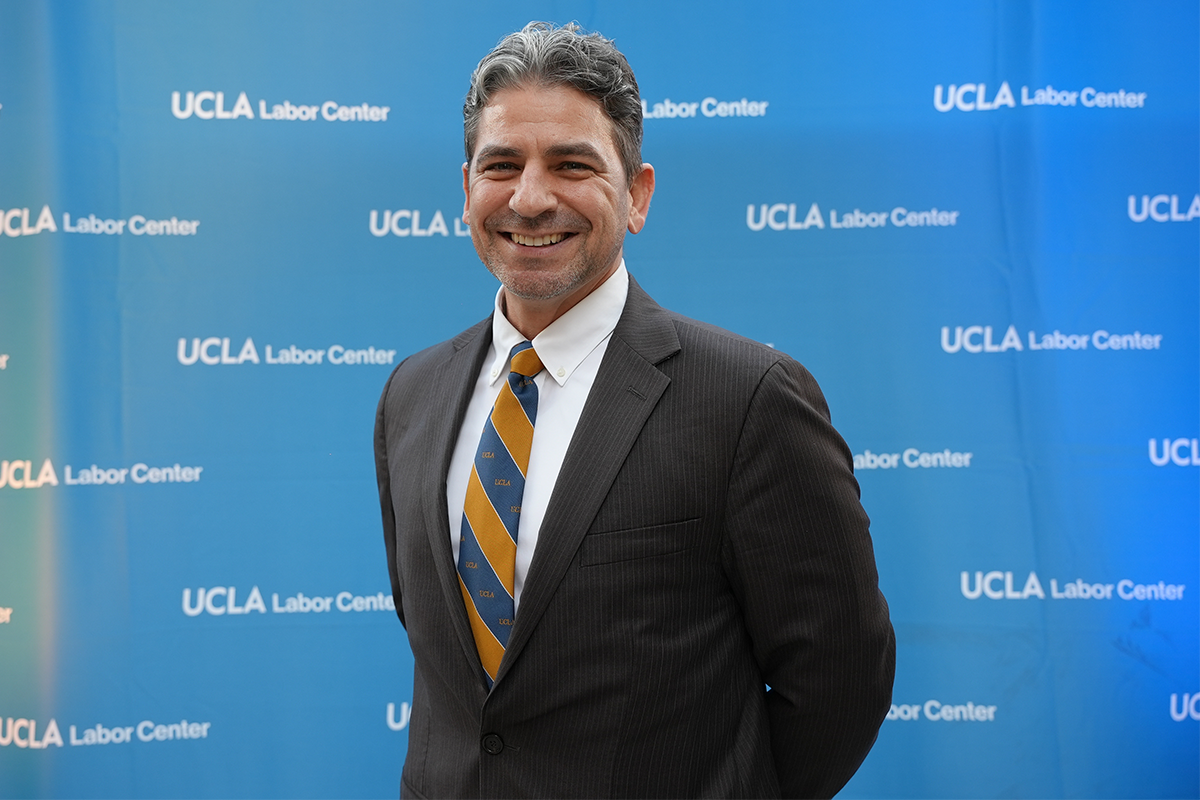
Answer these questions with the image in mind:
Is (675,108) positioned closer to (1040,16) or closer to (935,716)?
(1040,16)

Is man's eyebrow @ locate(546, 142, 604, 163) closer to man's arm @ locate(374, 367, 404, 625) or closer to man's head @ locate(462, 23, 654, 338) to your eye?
man's head @ locate(462, 23, 654, 338)

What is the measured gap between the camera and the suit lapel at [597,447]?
3.68 ft

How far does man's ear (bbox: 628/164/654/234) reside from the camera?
137 cm

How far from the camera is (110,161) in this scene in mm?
2301

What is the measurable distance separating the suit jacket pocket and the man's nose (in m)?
0.50

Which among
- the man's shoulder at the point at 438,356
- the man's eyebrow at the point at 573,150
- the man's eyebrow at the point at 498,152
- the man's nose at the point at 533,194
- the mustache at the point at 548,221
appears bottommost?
the man's shoulder at the point at 438,356

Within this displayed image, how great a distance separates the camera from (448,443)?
1305 mm

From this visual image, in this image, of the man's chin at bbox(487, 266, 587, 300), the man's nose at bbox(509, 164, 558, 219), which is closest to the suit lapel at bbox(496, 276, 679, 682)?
the man's chin at bbox(487, 266, 587, 300)

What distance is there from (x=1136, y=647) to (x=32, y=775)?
3.19 meters

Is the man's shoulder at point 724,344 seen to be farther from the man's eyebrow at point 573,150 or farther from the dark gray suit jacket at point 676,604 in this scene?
the man's eyebrow at point 573,150

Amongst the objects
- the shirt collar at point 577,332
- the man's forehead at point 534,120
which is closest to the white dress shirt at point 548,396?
the shirt collar at point 577,332

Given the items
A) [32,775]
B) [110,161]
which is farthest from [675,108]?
[32,775]

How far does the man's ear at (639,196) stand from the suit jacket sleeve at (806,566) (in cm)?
37

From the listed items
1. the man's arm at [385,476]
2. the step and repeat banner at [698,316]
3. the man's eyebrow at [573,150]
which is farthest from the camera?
the step and repeat banner at [698,316]
